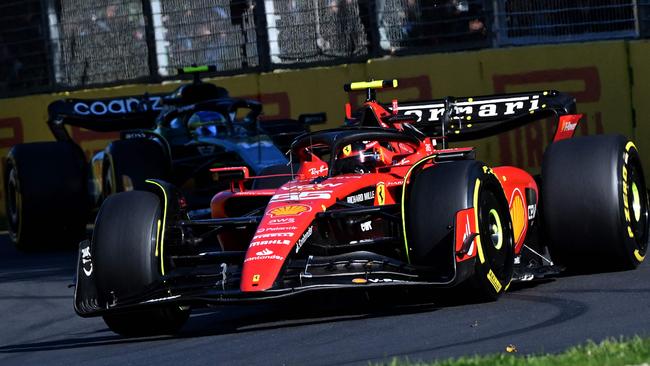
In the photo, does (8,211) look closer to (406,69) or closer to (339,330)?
(406,69)

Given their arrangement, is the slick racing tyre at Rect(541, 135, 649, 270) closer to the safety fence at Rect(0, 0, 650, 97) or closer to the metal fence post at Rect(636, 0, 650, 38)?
the metal fence post at Rect(636, 0, 650, 38)

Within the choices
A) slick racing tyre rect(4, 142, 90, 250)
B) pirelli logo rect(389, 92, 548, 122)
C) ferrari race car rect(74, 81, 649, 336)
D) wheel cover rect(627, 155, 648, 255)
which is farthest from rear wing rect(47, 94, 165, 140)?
wheel cover rect(627, 155, 648, 255)

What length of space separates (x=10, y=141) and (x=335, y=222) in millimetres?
10317

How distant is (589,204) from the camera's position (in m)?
9.09

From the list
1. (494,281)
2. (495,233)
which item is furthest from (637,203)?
(494,281)

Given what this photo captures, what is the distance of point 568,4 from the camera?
1537 cm

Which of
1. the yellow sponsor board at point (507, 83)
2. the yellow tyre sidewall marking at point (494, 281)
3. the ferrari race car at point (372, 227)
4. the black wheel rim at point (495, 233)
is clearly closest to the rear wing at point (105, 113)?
the yellow sponsor board at point (507, 83)

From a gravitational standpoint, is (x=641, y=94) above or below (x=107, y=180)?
above

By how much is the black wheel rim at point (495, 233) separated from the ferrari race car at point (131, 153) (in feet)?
18.5

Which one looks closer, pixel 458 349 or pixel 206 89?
pixel 458 349

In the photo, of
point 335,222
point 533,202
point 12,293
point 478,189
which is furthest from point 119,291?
point 12,293

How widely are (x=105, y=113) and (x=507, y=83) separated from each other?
427 centimetres

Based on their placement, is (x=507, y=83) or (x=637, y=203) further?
(x=507, y=83)

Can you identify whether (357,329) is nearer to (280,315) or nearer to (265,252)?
(265,252)
